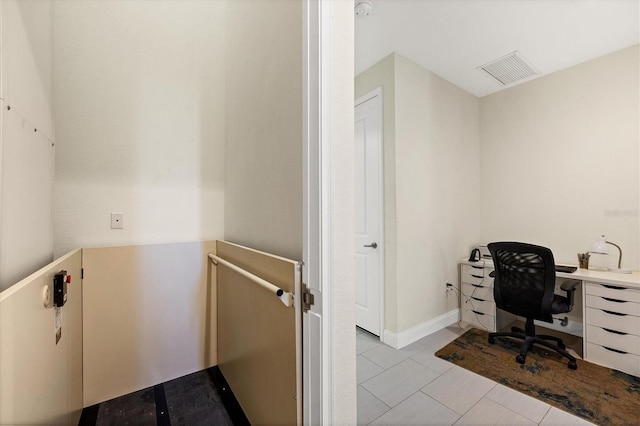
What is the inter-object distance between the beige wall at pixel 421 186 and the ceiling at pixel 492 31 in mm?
214

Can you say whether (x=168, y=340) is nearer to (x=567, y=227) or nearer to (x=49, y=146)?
(x=49, y=146)

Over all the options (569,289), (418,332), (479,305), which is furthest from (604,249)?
(418,332)

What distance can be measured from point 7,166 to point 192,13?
5.55 feet

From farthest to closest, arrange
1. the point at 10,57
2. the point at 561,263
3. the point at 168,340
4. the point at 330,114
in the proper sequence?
the point at 561,263, the point at 168,340, the point at 330,114, the point at 10,57

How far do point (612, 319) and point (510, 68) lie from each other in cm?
243

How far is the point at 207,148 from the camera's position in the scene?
1.93 metres

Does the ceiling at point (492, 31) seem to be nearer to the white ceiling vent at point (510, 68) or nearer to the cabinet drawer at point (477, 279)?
the white ceiling vent at point (510, 68)

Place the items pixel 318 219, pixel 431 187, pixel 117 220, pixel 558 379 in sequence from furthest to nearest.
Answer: pixel 431 187
pixel 558 379
pixel 117 220
pixel 318 219

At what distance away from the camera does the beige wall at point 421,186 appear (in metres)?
2.46

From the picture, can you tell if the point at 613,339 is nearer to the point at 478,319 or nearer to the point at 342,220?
the point at 478,319

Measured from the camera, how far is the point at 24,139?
0.95m

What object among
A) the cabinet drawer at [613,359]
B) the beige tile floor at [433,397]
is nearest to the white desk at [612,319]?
the cabinet drawer at [613,359]

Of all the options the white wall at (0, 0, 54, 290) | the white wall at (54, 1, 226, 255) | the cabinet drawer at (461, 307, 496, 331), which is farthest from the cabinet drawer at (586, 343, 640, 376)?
the white wall at (0, 0, 54, 290)

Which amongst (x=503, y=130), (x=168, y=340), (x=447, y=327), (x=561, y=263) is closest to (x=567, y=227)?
(x=561, y=263)
